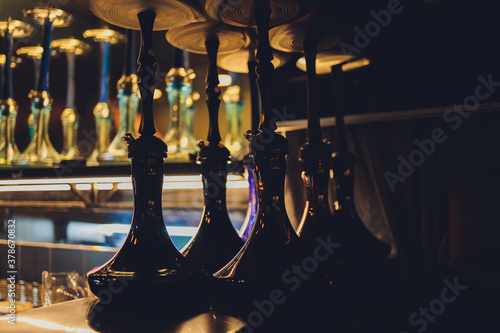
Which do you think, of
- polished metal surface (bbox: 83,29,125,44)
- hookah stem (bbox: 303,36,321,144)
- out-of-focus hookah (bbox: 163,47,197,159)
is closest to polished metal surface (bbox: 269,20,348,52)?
hookah stem (bbox: 303,36,321,144)

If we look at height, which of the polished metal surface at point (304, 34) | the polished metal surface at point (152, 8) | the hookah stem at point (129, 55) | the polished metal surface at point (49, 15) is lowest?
the polished metal surface at point (152, 8)

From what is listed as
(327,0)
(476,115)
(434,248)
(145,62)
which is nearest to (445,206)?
(434,248)

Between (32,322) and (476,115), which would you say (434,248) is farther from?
(32,322)

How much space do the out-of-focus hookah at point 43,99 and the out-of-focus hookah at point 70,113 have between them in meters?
0.07

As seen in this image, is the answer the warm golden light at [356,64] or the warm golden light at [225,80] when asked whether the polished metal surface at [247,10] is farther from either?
the warm golden light at [225,80]

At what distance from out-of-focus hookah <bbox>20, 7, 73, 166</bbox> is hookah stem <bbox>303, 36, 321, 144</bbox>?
2.94 feet

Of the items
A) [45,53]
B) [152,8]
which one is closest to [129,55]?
[45,53]

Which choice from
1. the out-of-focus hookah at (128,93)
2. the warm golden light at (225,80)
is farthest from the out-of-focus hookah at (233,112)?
the out-of-focus hookah at (128,93)

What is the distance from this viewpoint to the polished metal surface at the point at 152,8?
497mm

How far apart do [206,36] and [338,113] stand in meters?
0.31

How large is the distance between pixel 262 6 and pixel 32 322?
400 mm

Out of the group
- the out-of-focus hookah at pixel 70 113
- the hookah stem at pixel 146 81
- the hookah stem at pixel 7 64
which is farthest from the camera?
the out-of-focus hookah at pixel 70 113

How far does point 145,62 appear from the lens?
49 centimetres

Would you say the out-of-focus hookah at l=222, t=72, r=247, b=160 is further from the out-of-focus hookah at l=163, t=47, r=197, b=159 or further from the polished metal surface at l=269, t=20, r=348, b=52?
the polished metal surface at l=269, t=20, r=348, b=52
